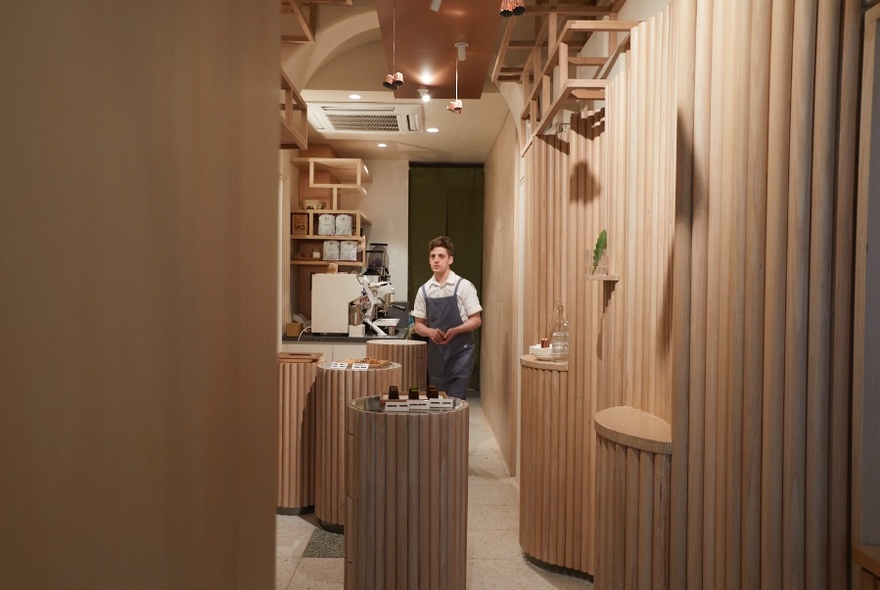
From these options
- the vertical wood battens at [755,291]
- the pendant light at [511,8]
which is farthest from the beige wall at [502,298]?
the vertical wood battens at [755,291]

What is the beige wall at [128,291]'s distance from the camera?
0.33 meters

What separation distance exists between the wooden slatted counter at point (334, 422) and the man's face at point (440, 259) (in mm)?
1707

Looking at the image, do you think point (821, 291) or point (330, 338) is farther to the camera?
point (330, 338)

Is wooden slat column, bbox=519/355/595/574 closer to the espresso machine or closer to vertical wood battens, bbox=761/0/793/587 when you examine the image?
vertical wood battens, bbox=761/0/793/587

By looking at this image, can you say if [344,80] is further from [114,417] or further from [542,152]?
[114,417]

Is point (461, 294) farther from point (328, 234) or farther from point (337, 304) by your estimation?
point (328, 234)

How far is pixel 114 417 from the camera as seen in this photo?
40cm

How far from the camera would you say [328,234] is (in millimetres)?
7375

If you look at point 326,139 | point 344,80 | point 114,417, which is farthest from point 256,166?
point 326,139

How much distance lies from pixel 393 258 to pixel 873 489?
304 inches

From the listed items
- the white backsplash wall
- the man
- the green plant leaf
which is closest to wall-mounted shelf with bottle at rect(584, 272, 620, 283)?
the green plant leaf

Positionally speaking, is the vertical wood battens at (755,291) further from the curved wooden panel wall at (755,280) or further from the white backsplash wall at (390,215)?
the white backsplash wall at (390,215)

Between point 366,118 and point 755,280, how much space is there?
5038 mm

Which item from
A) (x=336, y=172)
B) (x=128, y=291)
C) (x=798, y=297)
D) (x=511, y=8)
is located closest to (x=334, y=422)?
(x=511, y=8)
